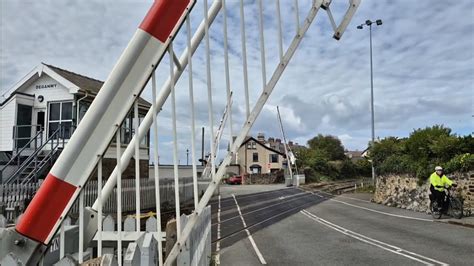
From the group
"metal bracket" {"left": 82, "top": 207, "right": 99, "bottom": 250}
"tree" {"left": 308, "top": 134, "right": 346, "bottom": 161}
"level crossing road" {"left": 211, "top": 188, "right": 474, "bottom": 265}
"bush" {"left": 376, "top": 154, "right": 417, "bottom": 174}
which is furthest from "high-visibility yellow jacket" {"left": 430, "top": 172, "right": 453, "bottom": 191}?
"tree" {"left": 308, "top": 134, "right": 346, "bottom": 161}

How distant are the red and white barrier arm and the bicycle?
51.9 ft

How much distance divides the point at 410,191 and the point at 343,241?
11.3 meters

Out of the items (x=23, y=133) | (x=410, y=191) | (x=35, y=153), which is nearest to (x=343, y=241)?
(x=410, y=191)

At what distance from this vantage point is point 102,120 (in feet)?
8.16

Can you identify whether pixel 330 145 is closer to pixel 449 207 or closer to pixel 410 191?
pixel 410 191

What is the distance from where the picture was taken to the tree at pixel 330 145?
93250mm

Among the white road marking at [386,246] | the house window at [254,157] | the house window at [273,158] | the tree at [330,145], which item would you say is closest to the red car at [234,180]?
the house window at [254,157]

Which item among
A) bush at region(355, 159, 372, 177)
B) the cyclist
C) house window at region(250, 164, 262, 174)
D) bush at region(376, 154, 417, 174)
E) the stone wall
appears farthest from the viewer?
house window at region(250, 164, 262, 174)

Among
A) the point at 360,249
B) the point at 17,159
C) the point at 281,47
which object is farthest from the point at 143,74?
the point at 17,159

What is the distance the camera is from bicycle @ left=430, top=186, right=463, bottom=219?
612 inches

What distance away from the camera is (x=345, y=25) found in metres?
3.30

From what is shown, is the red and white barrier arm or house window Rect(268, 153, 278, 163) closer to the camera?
the red and white barrier arm

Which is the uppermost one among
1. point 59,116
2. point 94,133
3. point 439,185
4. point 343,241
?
point 59,116

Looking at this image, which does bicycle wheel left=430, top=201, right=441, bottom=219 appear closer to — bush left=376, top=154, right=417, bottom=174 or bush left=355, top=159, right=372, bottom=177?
bush left=376, top=154, right=417, bottom=174
